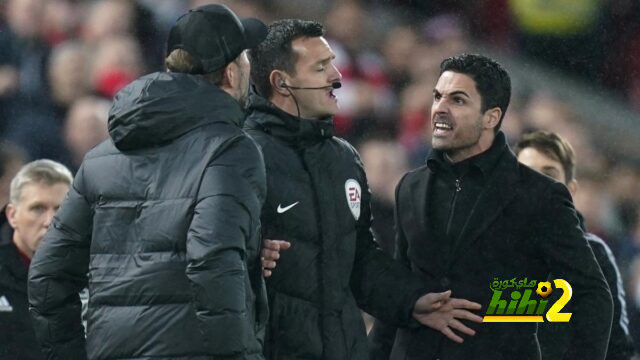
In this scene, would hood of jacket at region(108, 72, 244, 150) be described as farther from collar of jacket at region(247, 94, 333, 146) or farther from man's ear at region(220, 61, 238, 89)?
collar of jacket at region(247, 94, 333, 146)

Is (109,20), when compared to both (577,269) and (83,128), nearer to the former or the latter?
(83,128)

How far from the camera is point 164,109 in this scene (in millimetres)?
2857

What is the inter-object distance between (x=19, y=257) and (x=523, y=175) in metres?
1.63

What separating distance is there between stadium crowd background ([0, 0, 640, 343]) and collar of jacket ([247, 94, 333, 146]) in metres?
2.36

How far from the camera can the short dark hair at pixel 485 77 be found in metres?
3.61

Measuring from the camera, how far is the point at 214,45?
2.97 metres

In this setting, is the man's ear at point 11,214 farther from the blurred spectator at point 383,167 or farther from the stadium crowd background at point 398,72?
the blurred spectator at point 383,167

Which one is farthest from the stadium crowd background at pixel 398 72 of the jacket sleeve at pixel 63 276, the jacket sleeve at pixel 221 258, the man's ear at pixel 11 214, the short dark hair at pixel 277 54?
the jacket sleeve at pixel 221 258

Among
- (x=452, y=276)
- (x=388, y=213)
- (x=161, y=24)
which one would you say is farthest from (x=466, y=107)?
(x=161, y=24)

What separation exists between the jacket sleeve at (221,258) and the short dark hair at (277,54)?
0.76 metres

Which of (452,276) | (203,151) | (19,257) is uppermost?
(203,151)

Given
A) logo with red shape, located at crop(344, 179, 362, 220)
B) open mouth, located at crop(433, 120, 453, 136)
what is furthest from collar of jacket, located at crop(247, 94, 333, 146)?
open mouth, located at crop(433, 120, 453, 136)

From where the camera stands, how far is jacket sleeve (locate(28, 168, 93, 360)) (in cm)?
297

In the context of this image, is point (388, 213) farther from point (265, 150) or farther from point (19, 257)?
point (265, 150)
